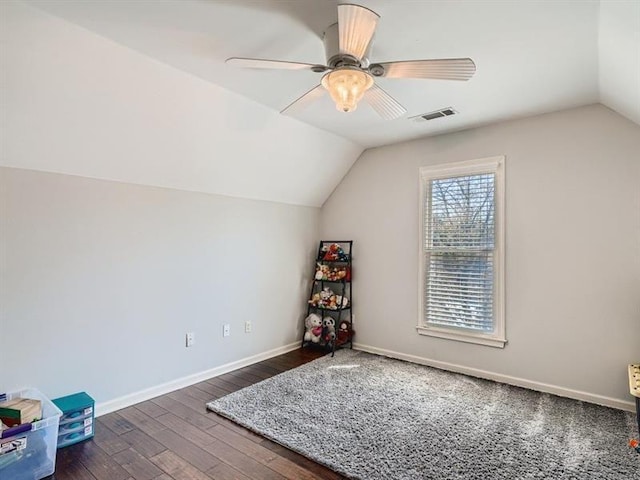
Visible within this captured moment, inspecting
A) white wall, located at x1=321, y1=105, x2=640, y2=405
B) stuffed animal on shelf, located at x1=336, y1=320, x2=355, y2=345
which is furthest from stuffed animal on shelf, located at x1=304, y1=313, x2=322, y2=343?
white wall, located at x1=321, y1=105, x2=640, y2=405

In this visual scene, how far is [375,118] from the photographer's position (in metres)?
3.31

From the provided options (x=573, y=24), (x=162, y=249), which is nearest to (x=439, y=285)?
(x=573, y=24)

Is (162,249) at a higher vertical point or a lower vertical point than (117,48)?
lower

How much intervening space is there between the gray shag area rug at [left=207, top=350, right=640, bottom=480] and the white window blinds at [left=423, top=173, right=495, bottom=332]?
638 mm

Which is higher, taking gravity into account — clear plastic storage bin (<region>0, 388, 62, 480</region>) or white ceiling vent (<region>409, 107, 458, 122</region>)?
white ceiling vent (<region>409, 107, 458, 122</region>)

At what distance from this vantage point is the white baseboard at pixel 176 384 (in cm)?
275

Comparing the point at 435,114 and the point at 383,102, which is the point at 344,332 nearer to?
the point at 435,114

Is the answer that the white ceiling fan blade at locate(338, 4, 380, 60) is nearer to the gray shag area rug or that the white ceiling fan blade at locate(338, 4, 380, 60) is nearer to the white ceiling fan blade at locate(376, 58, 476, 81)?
the white ceiling fan blade at locate(376, 58, 476, 81)

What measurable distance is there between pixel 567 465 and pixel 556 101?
8.59 feet

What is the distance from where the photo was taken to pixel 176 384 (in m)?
3.18

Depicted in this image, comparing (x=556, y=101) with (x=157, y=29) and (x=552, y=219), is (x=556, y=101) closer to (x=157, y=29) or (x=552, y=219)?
(x=552, y=219)

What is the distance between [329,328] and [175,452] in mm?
2437

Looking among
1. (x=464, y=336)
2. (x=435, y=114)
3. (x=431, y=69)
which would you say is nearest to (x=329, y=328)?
(x=464, y=336)

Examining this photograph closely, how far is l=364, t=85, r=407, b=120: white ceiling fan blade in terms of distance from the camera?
208cm
